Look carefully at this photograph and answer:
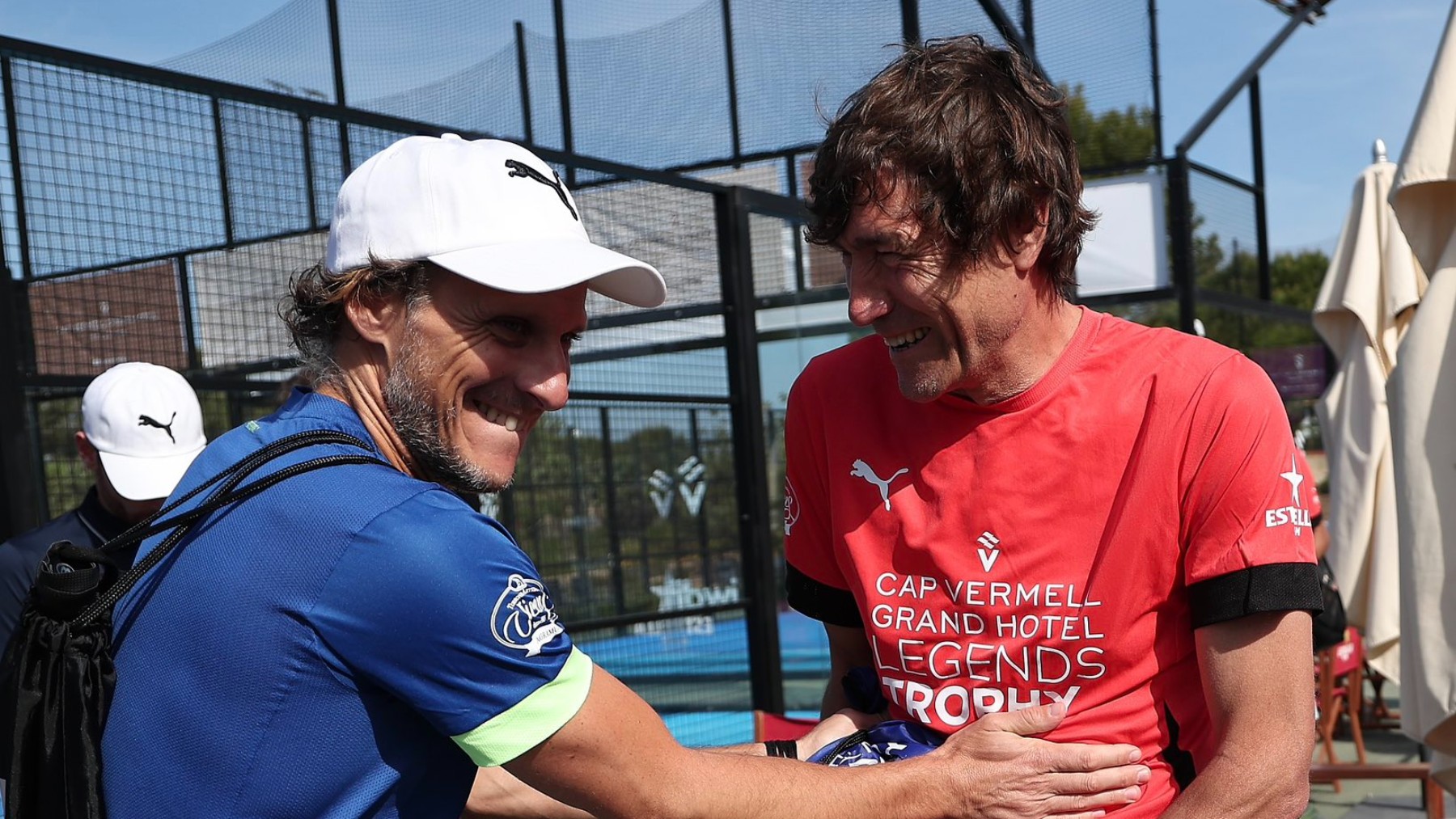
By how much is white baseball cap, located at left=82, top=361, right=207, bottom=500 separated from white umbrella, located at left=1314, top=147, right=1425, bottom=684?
4.42 meters

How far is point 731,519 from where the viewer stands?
578 cm

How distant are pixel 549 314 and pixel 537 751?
0.62 metres

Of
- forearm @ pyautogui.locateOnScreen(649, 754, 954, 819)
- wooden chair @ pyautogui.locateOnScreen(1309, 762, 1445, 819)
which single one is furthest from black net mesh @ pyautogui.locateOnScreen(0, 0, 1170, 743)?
wooden chair @ pyautogui.locateOnScreen(1309, 762, 1445, 819)

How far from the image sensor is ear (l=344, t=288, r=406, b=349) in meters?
1.82

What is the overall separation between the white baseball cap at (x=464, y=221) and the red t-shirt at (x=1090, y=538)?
69 centimetres

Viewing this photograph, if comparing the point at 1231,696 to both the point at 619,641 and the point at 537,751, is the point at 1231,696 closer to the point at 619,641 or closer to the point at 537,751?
the point at 537,751

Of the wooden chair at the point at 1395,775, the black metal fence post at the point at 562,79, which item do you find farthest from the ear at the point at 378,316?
the black metal fence post at the point at 562,79

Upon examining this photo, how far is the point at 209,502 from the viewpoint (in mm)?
1610

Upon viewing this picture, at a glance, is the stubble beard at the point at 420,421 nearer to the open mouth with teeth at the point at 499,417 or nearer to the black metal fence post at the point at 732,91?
the open mouth with teeth at the point at 499,417

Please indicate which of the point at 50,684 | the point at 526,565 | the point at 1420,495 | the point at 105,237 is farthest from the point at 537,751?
the point at 1420,495

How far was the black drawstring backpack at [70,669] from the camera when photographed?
1.57 meters

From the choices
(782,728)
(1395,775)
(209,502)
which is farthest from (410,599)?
(1395,775)

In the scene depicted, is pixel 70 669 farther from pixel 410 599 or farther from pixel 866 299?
pixel 866 299

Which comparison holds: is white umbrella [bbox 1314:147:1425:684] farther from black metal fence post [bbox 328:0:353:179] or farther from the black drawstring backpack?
the black drawstring backpack
